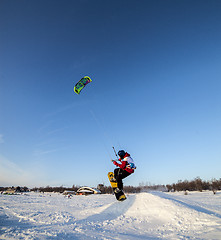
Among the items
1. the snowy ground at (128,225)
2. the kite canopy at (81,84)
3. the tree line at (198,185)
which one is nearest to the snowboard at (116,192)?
the snowy ground at (128,225)

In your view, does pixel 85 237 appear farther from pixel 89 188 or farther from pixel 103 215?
pixel 89 188

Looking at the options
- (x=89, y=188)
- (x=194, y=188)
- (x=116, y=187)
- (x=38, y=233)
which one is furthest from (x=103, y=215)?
(x=89, y=188)

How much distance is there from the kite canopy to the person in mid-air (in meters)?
5.88

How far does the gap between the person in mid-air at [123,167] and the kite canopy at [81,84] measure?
5.88m

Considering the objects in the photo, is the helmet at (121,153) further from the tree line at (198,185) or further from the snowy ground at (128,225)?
the tree line at (198,185)

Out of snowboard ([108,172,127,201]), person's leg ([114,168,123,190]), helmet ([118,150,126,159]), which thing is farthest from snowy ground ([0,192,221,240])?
helmet ([118,150,126,159])

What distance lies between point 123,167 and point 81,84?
706cm

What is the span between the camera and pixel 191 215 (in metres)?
7.07

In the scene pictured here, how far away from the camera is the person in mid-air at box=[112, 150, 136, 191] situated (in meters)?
7.76

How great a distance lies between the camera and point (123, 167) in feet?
25.4

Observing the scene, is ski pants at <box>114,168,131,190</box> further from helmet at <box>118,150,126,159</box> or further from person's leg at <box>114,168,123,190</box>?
helmet at <box>118,150,126,159</box>

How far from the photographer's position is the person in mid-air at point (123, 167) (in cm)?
776

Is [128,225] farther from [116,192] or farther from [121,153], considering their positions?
[121,153]

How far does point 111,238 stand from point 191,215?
450 centimetres
